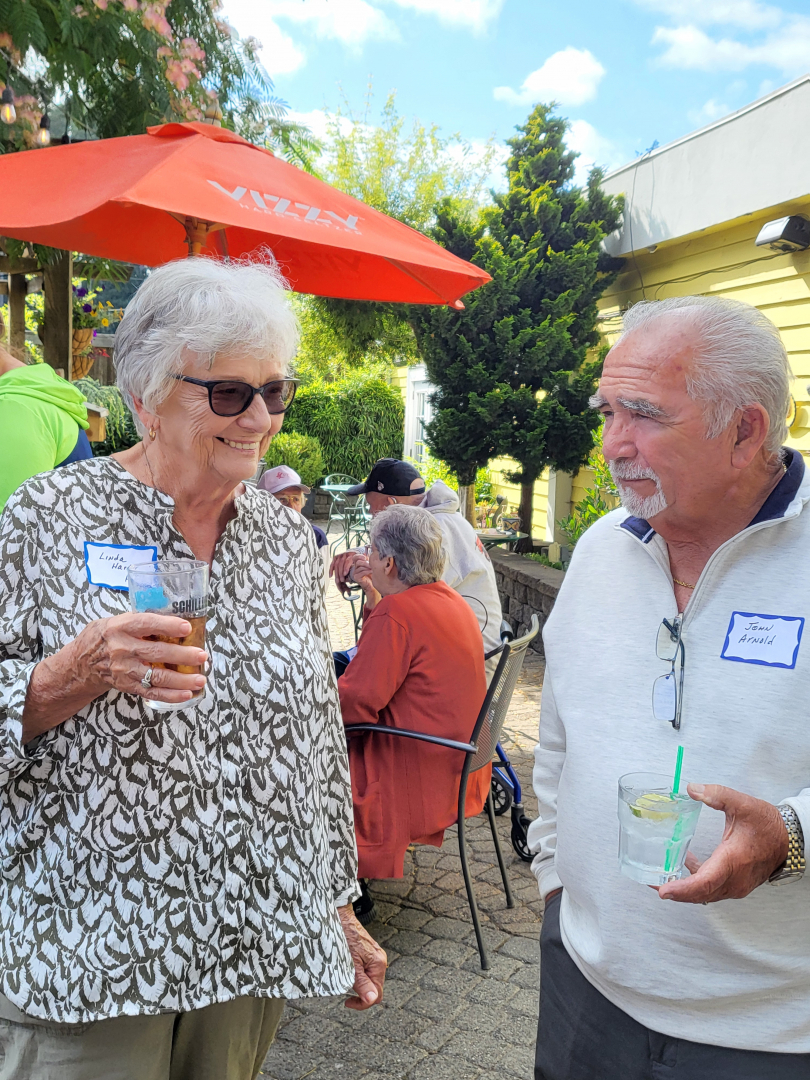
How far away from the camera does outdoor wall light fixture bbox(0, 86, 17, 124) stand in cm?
480

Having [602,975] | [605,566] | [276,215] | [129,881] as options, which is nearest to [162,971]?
[129,881]

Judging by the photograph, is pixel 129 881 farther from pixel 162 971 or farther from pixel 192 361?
pixel 192 361

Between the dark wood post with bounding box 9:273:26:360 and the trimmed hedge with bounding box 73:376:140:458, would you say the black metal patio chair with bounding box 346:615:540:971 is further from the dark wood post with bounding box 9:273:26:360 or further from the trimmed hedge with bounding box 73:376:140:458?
the dark wood post with bounding box 9:273:26:360

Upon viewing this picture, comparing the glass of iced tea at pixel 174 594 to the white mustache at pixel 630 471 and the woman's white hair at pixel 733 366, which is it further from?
the woman's white hair at pixel 733 366

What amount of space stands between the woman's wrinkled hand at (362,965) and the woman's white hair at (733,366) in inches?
46.6

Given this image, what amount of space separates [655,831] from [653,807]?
0.04m

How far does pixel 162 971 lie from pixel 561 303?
9080 millimetres

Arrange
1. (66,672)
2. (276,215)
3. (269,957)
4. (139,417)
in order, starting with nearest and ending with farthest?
(66,672), (269,957), (139,417), (276,215)

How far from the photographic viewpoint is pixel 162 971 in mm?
1362

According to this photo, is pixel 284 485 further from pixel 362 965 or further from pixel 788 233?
pixel 788 233

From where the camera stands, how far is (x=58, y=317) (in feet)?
23.2

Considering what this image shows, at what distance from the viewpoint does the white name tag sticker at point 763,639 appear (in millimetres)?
1390

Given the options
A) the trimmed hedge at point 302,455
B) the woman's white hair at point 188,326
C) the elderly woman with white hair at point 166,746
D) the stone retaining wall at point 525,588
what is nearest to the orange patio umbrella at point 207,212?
the woman's white hair at point 188,326

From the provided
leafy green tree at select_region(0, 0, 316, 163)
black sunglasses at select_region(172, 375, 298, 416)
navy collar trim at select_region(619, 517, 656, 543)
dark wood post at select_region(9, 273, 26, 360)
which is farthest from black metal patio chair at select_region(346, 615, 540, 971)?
dark wood post at select_region(9, 273, 26, 360)
